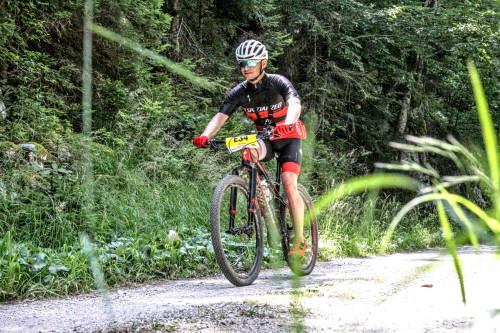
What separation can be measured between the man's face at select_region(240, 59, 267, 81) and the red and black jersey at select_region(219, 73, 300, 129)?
97 millimetres

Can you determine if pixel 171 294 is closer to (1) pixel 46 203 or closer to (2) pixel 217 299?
(2) pixel 217 299

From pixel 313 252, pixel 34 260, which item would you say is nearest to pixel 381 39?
pixel 313 252

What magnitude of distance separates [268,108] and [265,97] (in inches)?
4.6

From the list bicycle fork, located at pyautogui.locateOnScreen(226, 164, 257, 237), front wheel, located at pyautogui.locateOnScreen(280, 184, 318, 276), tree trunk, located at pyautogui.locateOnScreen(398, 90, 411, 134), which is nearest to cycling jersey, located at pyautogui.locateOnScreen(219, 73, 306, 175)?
bicycle fork, located at pyautogui.locateOnScreen(226, 164, 257, 237)

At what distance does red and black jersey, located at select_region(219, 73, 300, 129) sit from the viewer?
5.37 m

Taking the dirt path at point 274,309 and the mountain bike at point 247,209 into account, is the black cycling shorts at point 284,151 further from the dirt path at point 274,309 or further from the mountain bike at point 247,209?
the dirt path at point 274,309

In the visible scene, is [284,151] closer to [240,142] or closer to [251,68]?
[240,142]

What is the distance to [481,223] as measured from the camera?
118cm

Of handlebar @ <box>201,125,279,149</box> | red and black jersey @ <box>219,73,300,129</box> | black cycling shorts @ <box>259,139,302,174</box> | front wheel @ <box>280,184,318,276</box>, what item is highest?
red and black jersey @ <box>219,73,300,129</box>

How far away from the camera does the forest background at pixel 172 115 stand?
18.1ft

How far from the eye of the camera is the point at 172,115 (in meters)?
10.0

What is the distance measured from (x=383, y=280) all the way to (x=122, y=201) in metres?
3.65

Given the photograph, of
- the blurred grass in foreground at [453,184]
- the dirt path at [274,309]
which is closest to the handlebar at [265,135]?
the dirt path at [274,309]

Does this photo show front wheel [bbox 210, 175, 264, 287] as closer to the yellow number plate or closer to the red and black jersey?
the yellow number plate
